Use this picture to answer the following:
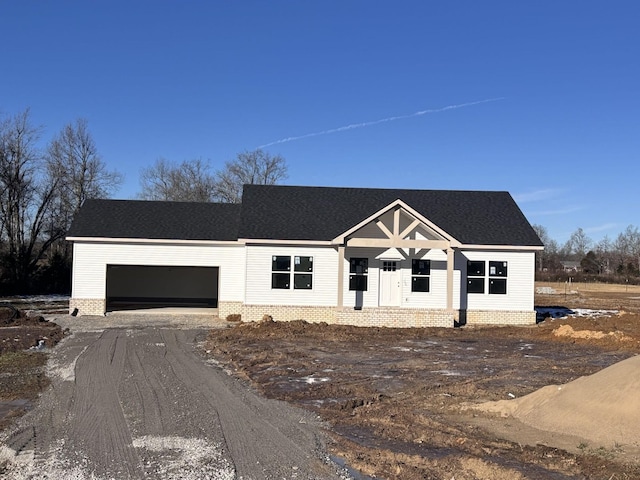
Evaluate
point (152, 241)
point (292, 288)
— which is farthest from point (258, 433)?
point (152, 241)

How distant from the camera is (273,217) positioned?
27.4 meters

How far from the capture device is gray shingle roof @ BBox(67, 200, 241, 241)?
26.4 m

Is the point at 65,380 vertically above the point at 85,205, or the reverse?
the point at 85,205

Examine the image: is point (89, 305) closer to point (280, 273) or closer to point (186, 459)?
point (280, 273)

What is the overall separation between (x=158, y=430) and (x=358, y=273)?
1736 centimetres

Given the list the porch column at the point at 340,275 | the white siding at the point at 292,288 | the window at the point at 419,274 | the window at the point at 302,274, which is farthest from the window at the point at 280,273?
the window at the point at 419,274

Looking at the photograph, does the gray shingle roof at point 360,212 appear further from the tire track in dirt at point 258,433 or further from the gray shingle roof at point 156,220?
the tire track in dirt at point 258,433

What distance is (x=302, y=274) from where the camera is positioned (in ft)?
83.5

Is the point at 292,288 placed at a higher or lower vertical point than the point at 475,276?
lower

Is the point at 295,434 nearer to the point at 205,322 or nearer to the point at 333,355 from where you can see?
the point at 333,355

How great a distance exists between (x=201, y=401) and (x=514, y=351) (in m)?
10.9

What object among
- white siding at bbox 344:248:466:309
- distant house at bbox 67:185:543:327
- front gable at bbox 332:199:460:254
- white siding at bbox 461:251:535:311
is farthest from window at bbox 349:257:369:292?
white siding at bbox 461:251:535:311

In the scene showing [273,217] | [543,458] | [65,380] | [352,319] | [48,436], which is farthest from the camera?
[273,217]

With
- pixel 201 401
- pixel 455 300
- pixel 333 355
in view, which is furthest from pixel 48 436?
pixel 455 300
